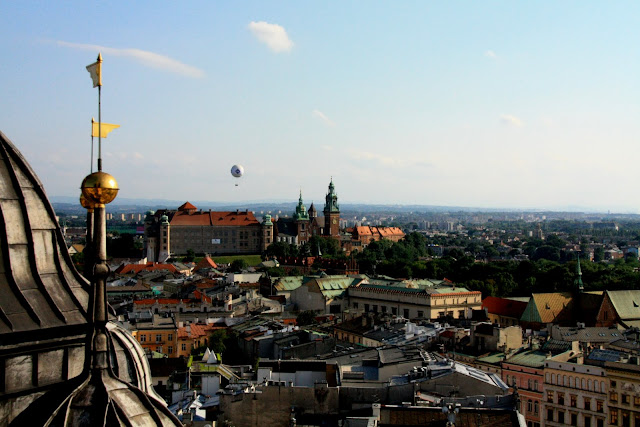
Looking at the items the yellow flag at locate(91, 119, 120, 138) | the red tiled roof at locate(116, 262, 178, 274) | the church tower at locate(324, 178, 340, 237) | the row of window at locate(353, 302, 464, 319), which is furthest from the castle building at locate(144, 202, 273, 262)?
the yellow flag at locate(91, 119, 120, 138)

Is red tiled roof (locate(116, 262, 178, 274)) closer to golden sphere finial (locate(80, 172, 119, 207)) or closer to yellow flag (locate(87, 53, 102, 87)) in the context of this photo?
yellow flag (locate(87, 53, 102, 87))

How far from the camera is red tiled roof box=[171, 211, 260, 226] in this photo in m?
160

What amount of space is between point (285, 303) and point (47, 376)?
245 ft

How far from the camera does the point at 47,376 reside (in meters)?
7.45

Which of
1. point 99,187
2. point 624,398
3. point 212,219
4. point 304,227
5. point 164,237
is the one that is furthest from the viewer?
point 304,227

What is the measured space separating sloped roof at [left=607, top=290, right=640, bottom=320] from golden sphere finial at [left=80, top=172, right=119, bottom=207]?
65746 mm

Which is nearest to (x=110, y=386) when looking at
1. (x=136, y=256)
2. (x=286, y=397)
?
(x=286, y=397)

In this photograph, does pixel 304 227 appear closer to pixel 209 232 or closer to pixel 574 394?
pixel 209 232

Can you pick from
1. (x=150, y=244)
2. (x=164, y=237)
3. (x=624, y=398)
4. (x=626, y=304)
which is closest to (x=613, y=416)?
(x=624, y=398)

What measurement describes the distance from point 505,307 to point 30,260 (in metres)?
69.4

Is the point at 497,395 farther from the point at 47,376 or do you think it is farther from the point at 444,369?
the point at 47,376

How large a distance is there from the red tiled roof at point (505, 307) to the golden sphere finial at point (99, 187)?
67295 mm

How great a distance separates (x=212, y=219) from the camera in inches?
6427

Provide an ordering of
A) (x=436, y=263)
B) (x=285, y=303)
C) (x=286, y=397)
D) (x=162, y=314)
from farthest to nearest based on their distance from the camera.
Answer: (x=436, y=263)
(x=285, y=303)
(x=162, y=314)
(x=286, y=397)
